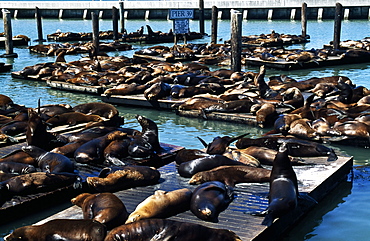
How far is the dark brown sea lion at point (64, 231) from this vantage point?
3891 millimetres

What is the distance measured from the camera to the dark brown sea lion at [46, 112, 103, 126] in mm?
8117

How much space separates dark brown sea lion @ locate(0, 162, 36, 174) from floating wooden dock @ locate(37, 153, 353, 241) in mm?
1136

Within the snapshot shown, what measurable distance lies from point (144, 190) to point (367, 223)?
224 cm

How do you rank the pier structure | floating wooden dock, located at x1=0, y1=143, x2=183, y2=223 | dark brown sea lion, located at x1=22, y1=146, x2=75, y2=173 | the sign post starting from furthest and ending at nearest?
the pier structure, the sign post, dark brown sea lion, located at x1=22, y1=146, x2=75, y2=173, floating wooden dock, located at x1=0, y1=143, x2=183, y2=223

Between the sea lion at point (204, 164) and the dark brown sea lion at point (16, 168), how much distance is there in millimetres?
1711

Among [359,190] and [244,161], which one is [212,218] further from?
[359,190]

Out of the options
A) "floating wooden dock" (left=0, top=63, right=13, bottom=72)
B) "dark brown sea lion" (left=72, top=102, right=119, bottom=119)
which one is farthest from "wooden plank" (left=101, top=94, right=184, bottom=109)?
"floating wooden dock" (left=0, top=63, right=13, bottom=72)

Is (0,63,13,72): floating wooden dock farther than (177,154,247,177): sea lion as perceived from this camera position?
Yes

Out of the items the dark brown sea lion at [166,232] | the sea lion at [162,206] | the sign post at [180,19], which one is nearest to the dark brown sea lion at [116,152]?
the sea lion at [162,206]

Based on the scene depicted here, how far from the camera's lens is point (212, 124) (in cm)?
935

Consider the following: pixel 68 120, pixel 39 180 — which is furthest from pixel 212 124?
pixel 39 180

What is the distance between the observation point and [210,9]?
4472cm

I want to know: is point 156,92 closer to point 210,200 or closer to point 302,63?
point 210,200

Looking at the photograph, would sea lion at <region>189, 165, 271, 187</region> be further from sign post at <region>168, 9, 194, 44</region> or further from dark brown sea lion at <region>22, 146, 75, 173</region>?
sign post at <region>168, 9, 194, 44</region>
